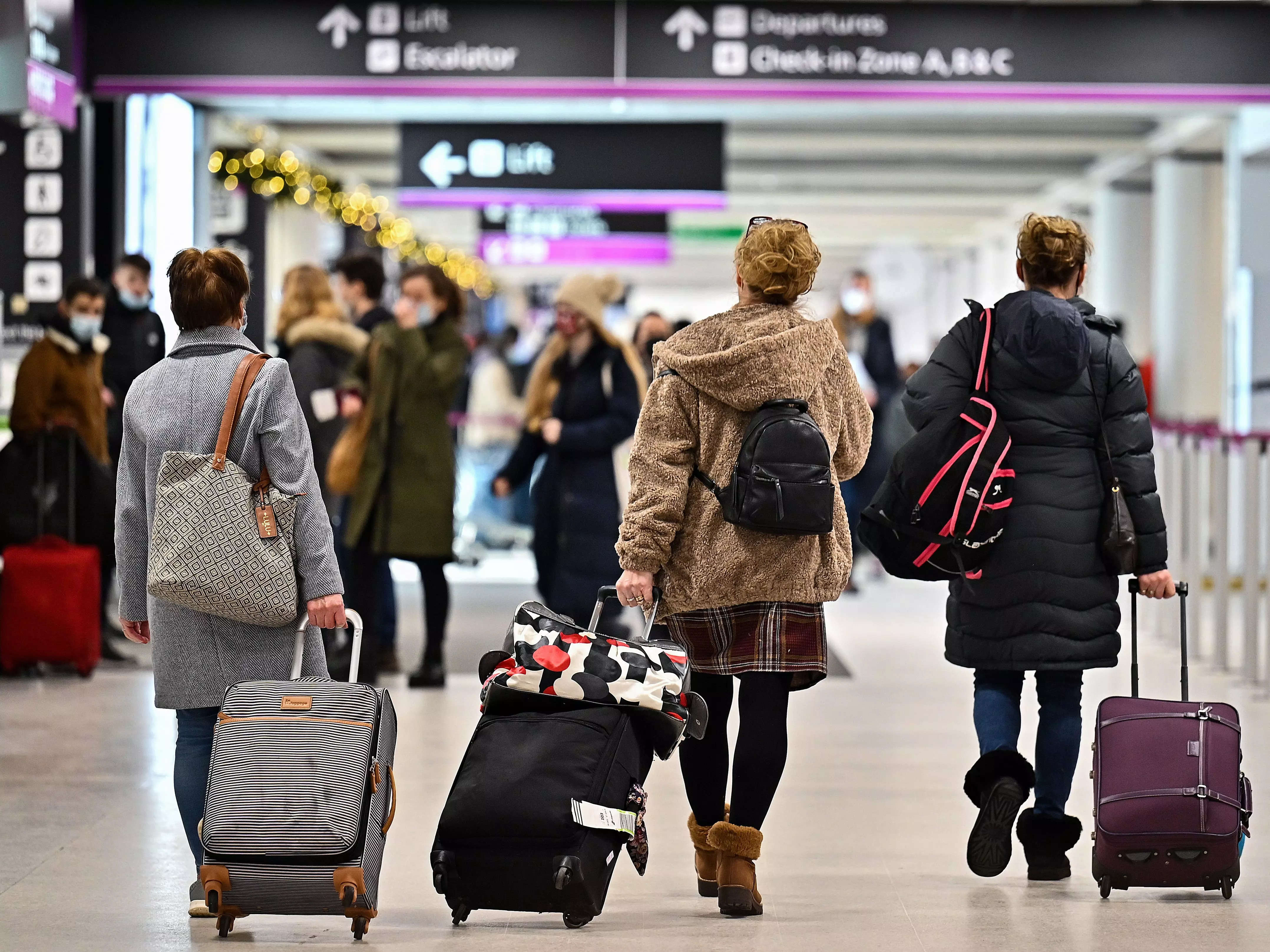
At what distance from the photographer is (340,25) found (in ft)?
28.2

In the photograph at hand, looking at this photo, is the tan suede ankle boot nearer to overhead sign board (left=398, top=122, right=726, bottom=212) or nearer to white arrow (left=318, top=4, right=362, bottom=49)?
white arrow (left=318, top=4, right=362, bottom=49)

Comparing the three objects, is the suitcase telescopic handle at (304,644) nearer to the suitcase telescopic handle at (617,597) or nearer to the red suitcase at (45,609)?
the suitcase telescopic handle at (617,597)

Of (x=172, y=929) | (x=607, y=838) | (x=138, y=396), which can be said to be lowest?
(x=172, y=929)

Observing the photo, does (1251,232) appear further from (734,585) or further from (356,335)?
(734,585)

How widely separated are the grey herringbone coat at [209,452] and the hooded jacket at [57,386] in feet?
12.9

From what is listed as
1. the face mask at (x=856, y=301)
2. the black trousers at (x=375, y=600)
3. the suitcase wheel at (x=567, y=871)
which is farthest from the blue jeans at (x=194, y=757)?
the face mask at (x=856, y=301)

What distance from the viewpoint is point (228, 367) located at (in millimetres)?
3639

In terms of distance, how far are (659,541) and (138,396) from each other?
43.7 inches

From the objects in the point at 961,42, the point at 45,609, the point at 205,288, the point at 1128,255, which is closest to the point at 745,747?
the point at 205,288

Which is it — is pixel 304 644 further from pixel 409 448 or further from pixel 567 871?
pixel 409 448

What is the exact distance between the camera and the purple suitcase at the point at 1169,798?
3.70m

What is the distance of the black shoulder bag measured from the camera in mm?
3895

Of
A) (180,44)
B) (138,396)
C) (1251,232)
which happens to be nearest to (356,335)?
(180,44)

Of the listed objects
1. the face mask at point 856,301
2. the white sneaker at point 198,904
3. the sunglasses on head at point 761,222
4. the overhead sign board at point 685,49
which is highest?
the overhead sign board at point 685,49
